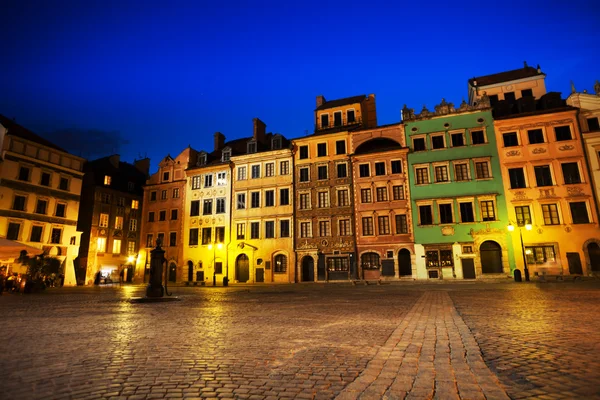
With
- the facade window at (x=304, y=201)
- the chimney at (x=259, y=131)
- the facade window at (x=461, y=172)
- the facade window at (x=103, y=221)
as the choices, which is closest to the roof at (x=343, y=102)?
the chimney at (x=259, y=131)

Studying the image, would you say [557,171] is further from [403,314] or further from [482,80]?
[403,314]

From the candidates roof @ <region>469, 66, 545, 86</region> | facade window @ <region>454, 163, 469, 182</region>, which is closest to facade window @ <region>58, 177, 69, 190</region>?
facade window @ <region>454, 163, 469, 182</region>

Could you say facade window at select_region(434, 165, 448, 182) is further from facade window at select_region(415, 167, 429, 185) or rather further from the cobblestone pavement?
the cobblestone pavement

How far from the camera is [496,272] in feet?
95.3

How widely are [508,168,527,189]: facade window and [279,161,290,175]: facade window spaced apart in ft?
68.1

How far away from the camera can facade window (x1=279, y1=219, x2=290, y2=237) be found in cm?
3616

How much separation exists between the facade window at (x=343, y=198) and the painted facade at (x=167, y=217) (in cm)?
1868

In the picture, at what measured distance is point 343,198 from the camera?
34.9 m

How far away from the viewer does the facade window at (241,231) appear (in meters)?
37.9

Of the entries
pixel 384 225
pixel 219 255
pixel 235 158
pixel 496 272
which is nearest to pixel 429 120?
pixel 384 225

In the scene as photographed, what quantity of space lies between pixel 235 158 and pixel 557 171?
3081cm

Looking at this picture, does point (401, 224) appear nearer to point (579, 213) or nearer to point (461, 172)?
point (461, 172)

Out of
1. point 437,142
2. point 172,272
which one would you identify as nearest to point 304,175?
point 437,142

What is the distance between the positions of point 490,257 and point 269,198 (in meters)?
21.5
